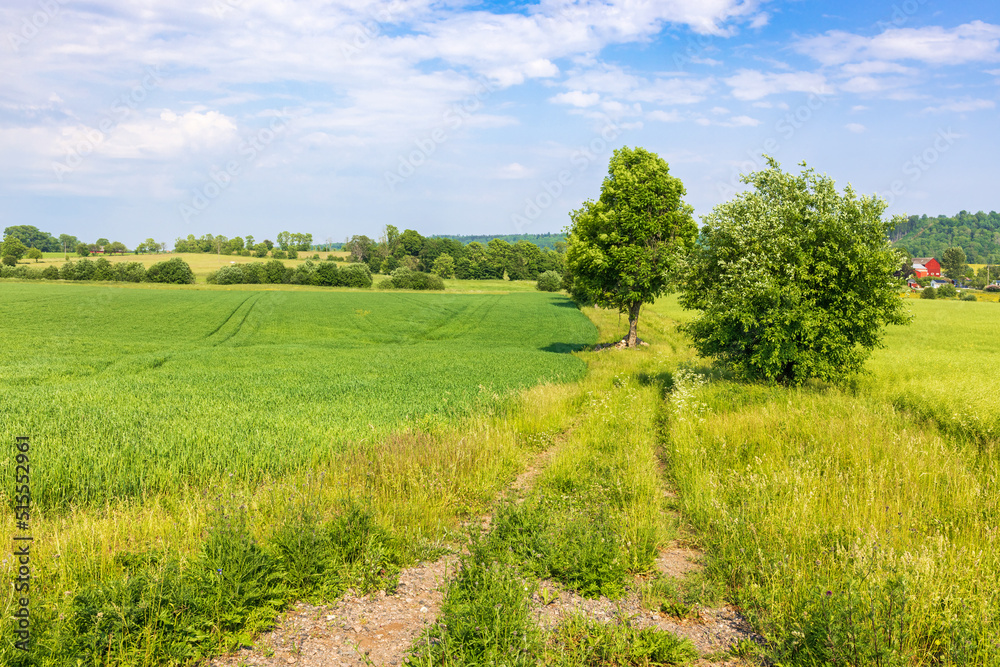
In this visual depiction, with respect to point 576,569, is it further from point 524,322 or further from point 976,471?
point 524,322

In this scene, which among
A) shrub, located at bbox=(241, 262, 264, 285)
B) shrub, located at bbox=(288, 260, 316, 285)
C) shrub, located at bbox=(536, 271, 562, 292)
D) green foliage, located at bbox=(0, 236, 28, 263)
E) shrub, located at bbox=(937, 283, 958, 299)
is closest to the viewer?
shrub, located at bbox=(937, 283, 958, 299)

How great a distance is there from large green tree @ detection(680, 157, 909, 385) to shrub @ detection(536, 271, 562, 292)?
8779 centimetres

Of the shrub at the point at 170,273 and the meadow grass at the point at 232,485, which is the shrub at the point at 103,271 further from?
the meadow grass at the point at 232,485

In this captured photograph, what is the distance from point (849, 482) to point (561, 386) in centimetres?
1000

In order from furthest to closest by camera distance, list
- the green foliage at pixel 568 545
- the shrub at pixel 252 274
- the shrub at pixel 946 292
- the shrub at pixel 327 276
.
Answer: the shrub at pixel 327 276, the shrub at pixel 252 274, the shrub at pixel 946 292, the green foliage at pixel 568 545

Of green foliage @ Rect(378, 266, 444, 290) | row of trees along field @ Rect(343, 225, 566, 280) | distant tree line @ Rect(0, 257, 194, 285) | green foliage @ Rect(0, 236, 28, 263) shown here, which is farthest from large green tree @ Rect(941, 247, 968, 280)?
green foliage @ Rect(0, 236, 28, 263)

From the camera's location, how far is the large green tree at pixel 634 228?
2814 centimetres

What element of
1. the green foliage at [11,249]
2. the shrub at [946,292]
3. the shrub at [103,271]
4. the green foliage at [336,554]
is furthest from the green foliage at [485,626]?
the green foliage at [11,249]

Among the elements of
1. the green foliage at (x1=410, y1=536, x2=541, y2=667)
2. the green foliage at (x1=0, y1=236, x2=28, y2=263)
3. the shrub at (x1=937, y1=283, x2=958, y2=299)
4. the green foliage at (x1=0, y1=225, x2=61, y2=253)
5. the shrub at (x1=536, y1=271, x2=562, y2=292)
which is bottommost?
the green foliage at (x1=410, y1=536, x2=541, y2=667)

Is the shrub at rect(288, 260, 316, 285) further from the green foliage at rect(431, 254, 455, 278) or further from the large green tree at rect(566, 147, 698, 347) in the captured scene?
the large green tree at rect(566, 147, 698, 347)

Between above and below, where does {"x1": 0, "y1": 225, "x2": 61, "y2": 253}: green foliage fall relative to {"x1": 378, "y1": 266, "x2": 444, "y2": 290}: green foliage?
above

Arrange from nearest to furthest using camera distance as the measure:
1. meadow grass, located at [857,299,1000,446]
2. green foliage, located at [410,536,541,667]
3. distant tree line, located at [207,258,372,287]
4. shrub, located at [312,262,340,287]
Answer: green foliage, located at [410,536,541,667] → meadow grass, located at [857,299,1000,446] → distant tree line, located at [207,258,372,287] → shrub, located at [312,262,340,287]

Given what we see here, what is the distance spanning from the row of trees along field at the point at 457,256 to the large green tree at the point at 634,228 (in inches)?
3968

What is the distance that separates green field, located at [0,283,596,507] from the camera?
8781 mm
